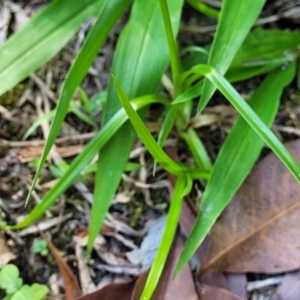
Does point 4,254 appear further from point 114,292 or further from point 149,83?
point 149,83

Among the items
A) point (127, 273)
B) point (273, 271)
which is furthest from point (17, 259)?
point (273, 271)

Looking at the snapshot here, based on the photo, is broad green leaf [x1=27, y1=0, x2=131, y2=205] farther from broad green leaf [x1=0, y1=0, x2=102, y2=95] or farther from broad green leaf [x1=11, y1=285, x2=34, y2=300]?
broad green leaf [x1=11, y1=285, x2=34, y2=300]

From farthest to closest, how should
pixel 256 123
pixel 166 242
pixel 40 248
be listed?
pixel 40 248 → pixel 166 242 → pixel 256 123

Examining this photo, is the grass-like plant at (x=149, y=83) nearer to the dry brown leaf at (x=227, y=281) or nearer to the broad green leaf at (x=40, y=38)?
the broad green leaf at (x=40, y=38)

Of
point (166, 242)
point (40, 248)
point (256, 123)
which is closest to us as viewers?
point (256, 123)

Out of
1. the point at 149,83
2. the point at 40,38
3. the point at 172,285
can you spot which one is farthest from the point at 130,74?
the point at 172,285

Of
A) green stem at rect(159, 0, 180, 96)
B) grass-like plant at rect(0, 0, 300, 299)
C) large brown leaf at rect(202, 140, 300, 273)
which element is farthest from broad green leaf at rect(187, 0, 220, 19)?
large brown leaf at rect(202, 140, 300, 273)

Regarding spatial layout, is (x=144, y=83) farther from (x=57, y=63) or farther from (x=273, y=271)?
(x=273, y=271)
